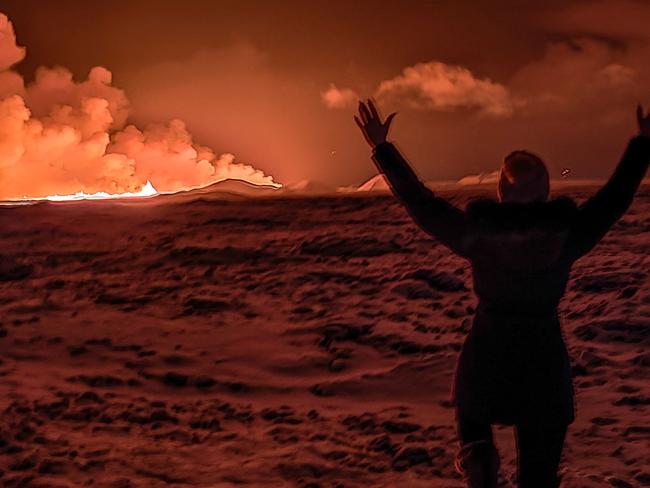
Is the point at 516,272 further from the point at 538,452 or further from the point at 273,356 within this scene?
the point at 273,356

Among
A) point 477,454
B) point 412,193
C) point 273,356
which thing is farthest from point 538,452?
point 273,356

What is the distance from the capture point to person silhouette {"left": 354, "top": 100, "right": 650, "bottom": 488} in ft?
7.41

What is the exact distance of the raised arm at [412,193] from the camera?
2264 millimetres

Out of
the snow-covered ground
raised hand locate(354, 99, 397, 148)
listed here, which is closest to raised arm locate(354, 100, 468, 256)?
raised hand locate(354, 99, 397, 148)

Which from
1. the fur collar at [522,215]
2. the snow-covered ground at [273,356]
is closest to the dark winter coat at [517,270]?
the fur collar at [522,215]

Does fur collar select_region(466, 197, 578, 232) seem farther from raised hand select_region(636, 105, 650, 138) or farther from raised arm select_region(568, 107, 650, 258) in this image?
raised hand select_region(636, 105, 650, 138)

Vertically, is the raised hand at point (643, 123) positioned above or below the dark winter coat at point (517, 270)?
above

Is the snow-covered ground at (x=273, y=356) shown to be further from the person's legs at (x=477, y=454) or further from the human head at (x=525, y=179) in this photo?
the human head at (x=525, y=179)

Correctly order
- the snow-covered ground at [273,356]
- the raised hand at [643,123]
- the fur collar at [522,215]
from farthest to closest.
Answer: the snow-covered ground at [273,356], the raised hand at [643,123], the fur collar at [522,215]

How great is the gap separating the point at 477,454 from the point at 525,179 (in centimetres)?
88

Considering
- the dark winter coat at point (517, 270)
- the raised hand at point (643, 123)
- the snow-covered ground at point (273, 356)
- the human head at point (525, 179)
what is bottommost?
the snow-covered ground at point (273, 356)

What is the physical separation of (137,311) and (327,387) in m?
3.11

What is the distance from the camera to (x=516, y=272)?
229 cm

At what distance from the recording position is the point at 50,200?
15.6 m
